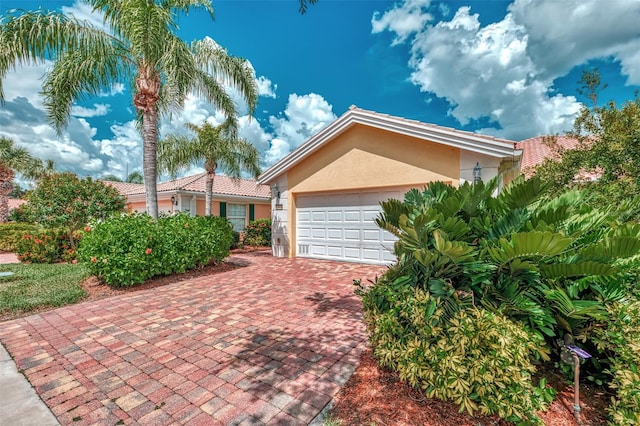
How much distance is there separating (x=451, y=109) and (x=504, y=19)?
18.9ft

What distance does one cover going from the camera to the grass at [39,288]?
5508 mm

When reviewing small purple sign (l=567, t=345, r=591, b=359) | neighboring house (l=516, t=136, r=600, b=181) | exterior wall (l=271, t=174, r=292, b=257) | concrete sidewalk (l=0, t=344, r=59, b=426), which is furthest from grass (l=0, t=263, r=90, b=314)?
neighboring house (l=516, t=136, r=600, b=181)

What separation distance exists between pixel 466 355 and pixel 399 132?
23.4 feet

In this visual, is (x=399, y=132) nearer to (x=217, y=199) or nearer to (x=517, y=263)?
(x=517, y=263)

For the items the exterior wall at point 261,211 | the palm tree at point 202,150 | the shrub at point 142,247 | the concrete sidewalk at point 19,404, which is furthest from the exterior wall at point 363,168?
the exterior wall at point 261,211

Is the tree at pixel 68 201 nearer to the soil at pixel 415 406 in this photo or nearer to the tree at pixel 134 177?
the soil at pixel 415 406

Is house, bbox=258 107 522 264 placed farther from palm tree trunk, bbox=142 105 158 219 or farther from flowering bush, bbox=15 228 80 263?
flowering bush, bbox=15 228 80 263

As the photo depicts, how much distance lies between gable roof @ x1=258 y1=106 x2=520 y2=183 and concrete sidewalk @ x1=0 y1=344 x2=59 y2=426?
8.69m

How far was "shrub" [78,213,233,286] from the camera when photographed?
6.49 m

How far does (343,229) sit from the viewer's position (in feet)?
32.5

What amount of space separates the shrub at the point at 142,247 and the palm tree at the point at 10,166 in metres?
19.0

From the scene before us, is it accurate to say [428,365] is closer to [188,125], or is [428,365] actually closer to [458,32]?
[458,32]

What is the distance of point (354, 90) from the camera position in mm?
12742

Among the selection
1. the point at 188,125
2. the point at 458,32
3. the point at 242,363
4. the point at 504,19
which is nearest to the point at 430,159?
the point at 458,32
